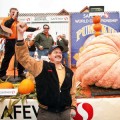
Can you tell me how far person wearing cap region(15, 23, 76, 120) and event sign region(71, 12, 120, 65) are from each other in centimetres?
443

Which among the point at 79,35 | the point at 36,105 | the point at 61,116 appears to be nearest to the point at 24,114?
the point at 36,105

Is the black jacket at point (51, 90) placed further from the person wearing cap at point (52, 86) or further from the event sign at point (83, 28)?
Result: the event sign at point (83, 28)

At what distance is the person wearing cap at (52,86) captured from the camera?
2275 millimetres

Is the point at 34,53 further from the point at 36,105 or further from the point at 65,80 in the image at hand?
the point at 65,80

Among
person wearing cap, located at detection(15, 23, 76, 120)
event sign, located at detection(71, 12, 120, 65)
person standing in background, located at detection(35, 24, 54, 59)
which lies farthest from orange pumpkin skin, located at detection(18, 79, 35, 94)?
event sign, located at detection(71, 12, 120, 65)

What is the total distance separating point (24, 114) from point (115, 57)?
116cm

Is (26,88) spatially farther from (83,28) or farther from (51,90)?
(83,28)

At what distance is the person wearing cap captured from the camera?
2.28 metres

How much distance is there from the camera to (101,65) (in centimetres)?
297

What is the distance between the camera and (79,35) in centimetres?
683

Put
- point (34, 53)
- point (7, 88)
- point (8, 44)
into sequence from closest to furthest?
point (7, 88) → point (8, 44) → point (34, 53)

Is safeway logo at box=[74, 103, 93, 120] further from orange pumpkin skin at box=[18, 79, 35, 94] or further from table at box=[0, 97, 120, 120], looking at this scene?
orange pumpkin skin at box=[18, 79, 35, 94]

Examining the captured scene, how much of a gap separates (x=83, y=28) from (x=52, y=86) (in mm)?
4713

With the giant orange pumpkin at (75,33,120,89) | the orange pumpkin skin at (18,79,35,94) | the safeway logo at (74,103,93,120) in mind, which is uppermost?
the giant orange pumpkin at (75,33,120,89)
